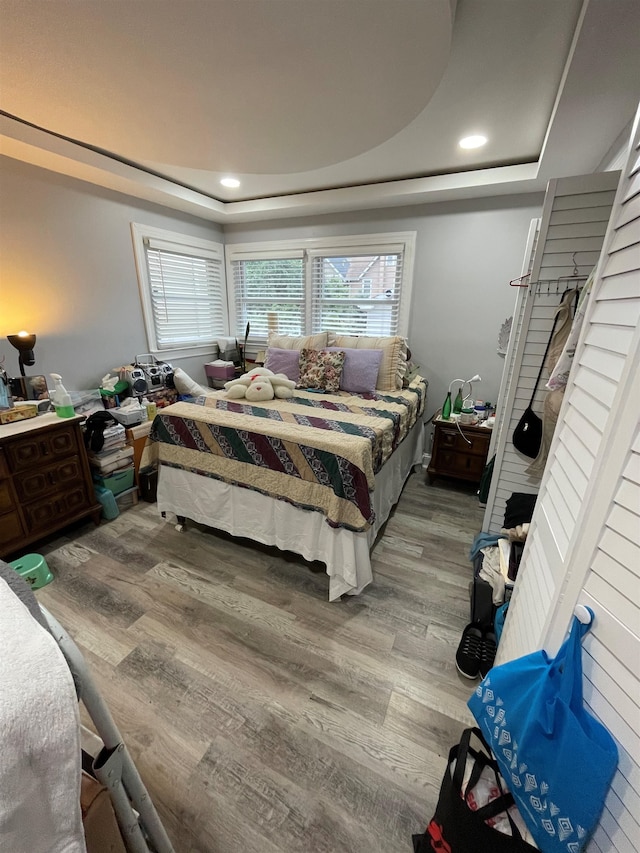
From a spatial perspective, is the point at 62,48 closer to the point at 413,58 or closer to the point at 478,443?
the point at 413,58

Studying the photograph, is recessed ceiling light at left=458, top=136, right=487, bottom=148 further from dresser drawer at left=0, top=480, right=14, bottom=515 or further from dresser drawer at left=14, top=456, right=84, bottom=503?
dresser drawer at left=0, top=480, right=14, bottom=515

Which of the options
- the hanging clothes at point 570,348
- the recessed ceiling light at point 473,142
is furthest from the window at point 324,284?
the hanging clothes at point 570,348

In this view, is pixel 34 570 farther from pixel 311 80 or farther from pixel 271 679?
pixel 311 80

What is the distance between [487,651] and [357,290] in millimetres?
3050

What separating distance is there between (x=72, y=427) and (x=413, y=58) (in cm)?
247

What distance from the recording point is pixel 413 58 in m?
1.10

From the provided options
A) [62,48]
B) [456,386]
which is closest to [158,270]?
[62,48]

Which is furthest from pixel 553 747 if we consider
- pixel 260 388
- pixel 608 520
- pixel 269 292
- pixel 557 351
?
pixel 269 292

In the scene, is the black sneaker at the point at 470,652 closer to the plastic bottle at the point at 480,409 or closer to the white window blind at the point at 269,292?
the plastic bottle at the point at 480,409

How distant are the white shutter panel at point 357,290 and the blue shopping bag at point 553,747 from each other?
296 cm

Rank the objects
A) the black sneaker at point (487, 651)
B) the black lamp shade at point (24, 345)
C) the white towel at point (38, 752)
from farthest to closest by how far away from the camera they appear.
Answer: the black lamp shade at point (24, 345)
the black sneaker at point (487, 651)
the white towel at point (38, 752)

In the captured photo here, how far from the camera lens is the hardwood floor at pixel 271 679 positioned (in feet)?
3.46

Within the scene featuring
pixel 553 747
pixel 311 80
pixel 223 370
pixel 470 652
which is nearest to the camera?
pixel 553 747

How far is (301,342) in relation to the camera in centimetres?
322
